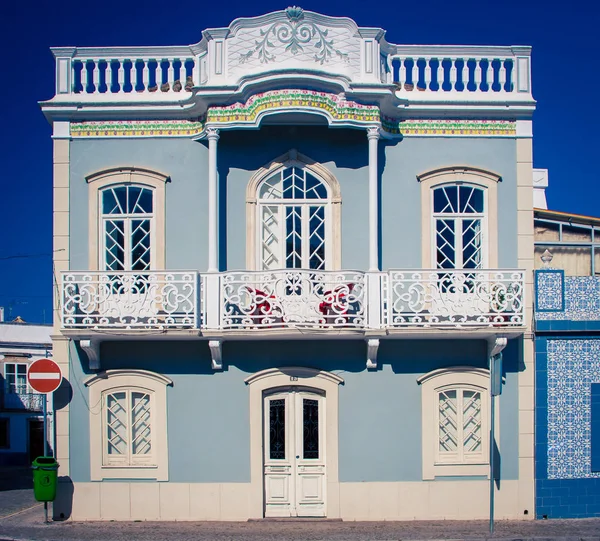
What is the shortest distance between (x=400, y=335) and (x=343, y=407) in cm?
166

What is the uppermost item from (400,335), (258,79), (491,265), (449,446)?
(258,79)

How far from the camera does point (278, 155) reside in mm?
14539

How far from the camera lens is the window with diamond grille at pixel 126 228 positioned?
14.6 meters

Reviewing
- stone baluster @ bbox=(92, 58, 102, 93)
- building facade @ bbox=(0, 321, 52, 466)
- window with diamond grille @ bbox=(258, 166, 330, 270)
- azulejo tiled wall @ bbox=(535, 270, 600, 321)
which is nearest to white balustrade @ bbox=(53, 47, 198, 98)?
stone baluster @ bbox=(92, 58, 102, 93)

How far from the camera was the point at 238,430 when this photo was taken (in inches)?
557

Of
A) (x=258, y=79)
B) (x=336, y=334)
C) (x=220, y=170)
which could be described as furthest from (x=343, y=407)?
(x=258, y=79)

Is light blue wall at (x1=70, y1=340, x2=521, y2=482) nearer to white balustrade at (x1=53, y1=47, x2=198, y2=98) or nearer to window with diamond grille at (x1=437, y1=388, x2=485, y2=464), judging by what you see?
window with diamond grille at (x1=437, y1=388, x2=485, y2=464)

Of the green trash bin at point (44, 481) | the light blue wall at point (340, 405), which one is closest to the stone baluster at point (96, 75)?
the light blue wall at point (340, 405)

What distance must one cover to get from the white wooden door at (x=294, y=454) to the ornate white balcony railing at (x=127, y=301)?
2.15 metres

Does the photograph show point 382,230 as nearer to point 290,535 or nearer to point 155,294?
point 155,294

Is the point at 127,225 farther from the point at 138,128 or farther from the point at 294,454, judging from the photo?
the point at 294,454

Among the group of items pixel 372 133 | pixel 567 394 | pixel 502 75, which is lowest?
pixel 567 394

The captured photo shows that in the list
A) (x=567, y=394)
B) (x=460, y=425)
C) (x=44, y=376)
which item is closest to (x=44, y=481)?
(x=44, y=376)

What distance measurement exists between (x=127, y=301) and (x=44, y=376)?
1.93 meters
